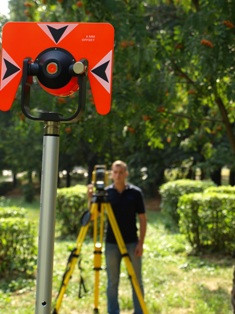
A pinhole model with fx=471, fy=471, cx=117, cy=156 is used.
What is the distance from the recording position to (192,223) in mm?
8180

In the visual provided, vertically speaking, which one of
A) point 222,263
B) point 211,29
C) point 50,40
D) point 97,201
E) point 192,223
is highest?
point 211,29

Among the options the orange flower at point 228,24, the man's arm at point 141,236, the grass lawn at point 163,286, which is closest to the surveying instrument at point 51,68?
the orange flower at point 228,24

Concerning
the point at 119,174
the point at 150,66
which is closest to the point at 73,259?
the point at 119,174

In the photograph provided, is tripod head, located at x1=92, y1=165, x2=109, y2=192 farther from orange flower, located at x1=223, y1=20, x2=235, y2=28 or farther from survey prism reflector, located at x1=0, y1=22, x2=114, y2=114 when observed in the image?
survey prism reflector, located at x1=0, y1=22, x2=114, y2=114

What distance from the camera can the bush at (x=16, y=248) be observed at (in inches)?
253

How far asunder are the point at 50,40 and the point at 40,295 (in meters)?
0.87

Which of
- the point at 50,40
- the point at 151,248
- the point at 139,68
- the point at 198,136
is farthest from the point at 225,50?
the point at 151,248

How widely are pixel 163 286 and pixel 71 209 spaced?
15.3ft

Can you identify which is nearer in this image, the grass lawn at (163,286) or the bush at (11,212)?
the grass lawn at (163,286)

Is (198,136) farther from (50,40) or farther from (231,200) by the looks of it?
(50,40)

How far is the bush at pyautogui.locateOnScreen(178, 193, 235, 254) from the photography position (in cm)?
779

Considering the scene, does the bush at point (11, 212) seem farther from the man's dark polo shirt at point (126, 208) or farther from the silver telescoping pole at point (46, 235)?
the silver telescoping pole at point (46, 235)

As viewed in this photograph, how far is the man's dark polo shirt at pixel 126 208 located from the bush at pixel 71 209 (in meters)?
5.77

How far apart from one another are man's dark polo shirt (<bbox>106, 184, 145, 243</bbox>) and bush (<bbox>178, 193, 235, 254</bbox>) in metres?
3.50
